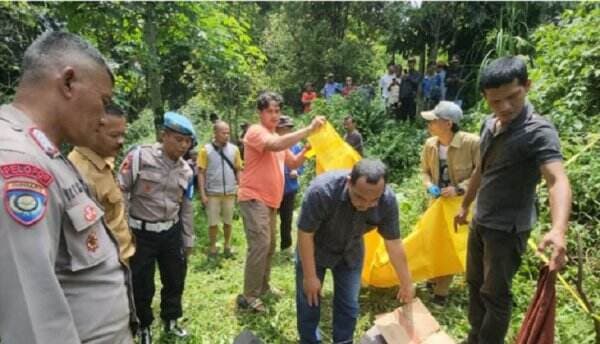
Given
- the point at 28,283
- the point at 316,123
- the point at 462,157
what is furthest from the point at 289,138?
the point at 28,283

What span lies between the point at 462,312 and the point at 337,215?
1.88 m

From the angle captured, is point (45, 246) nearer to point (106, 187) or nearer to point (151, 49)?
point (106, 187)

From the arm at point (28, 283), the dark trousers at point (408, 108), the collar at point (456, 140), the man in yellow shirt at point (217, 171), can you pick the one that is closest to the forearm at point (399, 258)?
the collar at point (456, 140)

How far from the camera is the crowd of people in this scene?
1.00 meters

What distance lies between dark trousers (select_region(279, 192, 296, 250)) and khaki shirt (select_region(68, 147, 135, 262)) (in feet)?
9.21

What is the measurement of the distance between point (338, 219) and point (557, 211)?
3.83 feet

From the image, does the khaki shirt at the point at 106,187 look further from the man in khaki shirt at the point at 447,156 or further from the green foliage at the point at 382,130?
the green foliage at the point at 382,130

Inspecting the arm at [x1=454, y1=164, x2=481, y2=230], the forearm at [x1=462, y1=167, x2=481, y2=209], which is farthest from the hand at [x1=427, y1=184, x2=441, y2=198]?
the forearm at [x1=462, y1=167, x2=481, y2=209]

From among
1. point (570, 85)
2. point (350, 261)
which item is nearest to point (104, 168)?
point (350, 261)

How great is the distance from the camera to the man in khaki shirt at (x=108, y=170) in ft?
8.43

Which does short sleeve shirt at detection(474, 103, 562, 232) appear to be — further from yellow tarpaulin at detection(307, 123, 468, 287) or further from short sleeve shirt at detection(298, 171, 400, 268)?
yellow tarpaulin at detection(307, 123, 468, 287)

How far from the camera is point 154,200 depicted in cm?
313

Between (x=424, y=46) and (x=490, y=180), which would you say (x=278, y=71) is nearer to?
(x=424, y=46)

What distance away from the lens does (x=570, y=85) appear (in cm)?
562
